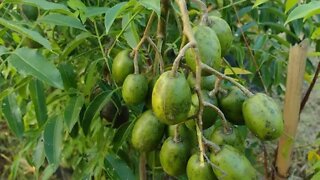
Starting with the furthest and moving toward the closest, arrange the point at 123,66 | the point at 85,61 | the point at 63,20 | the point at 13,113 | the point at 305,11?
the point at 85,61
the point at 13,113
the point at 63,20
the point at 123,66
the point at 305,11

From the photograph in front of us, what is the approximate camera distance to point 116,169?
1.38 m

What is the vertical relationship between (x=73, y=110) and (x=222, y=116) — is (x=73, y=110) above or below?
below

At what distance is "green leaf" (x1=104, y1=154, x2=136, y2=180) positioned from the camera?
137cm

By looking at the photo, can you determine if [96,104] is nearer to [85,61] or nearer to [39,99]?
[39,99]

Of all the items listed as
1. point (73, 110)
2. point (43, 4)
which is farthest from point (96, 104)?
point (43, 4)

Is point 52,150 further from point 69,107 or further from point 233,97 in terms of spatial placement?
point 233,97

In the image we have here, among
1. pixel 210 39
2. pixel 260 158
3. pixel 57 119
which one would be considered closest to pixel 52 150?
pixel 57 119

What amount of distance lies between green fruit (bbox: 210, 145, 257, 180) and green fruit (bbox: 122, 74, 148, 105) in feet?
0.62

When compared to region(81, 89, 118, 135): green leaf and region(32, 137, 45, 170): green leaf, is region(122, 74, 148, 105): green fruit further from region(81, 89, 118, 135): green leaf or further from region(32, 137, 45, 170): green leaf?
region(32, 137, 45, 170): green leaf

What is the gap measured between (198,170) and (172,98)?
4.7 inches

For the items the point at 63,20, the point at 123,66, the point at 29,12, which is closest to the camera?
the point at 123,66

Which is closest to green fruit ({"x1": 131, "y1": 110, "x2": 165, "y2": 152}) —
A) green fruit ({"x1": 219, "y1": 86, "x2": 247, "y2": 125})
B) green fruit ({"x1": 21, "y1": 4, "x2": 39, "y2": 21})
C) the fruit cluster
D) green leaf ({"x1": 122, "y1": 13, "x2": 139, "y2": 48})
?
the fruit cluster

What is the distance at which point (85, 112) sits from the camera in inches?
52.4

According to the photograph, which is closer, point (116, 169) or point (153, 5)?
point (153, 5)
